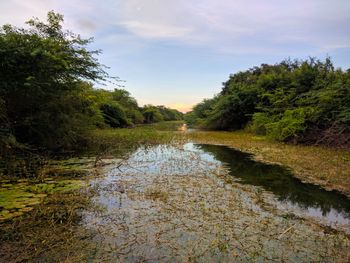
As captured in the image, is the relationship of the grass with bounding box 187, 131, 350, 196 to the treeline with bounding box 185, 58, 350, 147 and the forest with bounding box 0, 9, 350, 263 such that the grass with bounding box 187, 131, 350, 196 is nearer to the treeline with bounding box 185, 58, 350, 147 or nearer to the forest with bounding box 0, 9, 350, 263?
the forest with bounding box 0, 9, 350, 263

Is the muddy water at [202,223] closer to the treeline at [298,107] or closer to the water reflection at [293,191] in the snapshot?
the water reflection at [293,191]

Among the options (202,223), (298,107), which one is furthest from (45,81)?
(298,107)

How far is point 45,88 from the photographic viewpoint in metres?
8.36

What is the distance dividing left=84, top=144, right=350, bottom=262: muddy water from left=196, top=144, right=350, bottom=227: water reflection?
0.06 meters

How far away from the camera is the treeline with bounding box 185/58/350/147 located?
38.3 feet

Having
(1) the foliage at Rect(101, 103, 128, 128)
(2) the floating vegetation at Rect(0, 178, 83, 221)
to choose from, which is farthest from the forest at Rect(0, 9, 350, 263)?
(1) the foliage at Rect(101, 103, 128, 128)

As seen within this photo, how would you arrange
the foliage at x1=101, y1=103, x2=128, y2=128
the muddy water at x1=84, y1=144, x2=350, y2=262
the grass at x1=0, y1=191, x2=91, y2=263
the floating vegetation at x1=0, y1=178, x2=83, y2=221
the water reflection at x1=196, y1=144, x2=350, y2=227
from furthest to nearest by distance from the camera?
the foliage at x1=101, y1=103, x2=128, y2=128 → the water reflection at x1=196, y1=144, x2=350, y2=227 → the floating vegetation at x1=0, y1=178, x2=83, y2=221 → the muddy water at x1=84, y1=144, x2=350, y2=262 → the grass at x1=0, y1=191, x2=91, y2=263

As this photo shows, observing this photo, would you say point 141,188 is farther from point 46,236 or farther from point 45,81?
point 45,81

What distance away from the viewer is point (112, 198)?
15.1 feet

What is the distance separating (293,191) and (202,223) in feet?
8.38

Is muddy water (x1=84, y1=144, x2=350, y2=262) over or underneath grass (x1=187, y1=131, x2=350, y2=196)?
underneath

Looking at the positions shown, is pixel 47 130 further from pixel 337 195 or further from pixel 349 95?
pixel 349 95

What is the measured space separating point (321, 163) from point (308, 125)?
219 inches

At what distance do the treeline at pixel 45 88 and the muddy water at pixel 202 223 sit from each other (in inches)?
129
